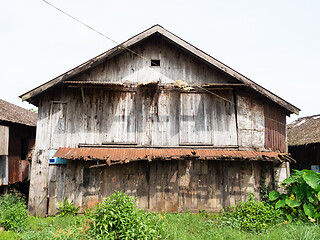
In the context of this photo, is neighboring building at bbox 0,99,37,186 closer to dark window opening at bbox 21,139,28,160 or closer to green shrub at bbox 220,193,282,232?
dark window opening at bbox 21,139,28,160

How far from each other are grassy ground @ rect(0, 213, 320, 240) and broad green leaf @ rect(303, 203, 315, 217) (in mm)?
485

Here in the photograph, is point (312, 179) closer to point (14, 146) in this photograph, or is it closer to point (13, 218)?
point (13, 218)

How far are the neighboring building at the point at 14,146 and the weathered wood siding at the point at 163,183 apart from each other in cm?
312

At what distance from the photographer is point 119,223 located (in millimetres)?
5930

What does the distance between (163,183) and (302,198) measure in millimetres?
5286

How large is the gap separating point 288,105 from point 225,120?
2770 millimetres

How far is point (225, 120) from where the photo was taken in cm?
908

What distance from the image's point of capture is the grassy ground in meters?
6.16

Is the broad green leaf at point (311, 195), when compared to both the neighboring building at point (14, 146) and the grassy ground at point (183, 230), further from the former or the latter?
the neighboring building at point (14, 146)

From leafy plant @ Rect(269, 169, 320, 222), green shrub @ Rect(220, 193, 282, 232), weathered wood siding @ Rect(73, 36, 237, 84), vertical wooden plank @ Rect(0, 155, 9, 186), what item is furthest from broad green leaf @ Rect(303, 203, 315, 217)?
vertical wooden plank @ Rect(0, 155, 9, 186)

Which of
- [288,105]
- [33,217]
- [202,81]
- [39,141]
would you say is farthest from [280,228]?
[39,141]

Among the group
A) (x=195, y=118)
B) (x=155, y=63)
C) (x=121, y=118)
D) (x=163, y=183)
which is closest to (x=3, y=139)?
(x=121, y=118)

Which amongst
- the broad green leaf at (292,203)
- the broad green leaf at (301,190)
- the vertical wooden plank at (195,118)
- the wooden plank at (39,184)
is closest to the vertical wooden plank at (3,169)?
the wooden plank at (39,184)

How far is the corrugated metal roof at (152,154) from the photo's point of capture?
7.79 metres
